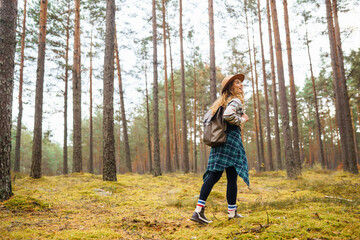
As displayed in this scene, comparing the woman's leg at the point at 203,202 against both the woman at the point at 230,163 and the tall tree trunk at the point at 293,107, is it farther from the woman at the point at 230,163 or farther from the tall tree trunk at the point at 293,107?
the tall tree trunk at the point at 293,107

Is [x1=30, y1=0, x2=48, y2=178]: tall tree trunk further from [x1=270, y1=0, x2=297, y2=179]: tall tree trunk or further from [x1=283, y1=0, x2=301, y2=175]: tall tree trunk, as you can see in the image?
[x1=283, y1=0, x2=301, y2=175]: tall tree trunk

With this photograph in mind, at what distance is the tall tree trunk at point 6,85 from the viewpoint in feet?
14.5

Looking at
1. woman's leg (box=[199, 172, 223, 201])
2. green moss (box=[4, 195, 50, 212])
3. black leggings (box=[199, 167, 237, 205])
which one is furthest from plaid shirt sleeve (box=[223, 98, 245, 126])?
green moss (box=[4, 195, 50, 212])

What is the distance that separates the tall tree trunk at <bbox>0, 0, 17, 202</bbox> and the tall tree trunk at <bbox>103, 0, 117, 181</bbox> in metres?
3.78

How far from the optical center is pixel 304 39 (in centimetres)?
2047

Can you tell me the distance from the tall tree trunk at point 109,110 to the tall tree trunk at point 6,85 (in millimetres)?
3785

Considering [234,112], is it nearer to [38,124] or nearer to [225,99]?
[225,99]

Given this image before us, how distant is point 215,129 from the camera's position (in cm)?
334

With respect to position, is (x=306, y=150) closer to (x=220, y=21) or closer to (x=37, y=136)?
(x=220, y=21)

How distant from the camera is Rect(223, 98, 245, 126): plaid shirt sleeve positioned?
322 centimetres

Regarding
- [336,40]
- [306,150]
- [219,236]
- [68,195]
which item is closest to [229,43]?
[336,40]

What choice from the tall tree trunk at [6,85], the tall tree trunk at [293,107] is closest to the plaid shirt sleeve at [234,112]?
the tall tree trunk at [6,85]

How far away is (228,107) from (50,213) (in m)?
3.62

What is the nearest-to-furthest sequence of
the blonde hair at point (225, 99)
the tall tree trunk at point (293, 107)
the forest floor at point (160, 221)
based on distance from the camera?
the forest floor at point (160, 221) → the blonde hair at point (225, 99) → the tall tree trunk at point (293, 107)
